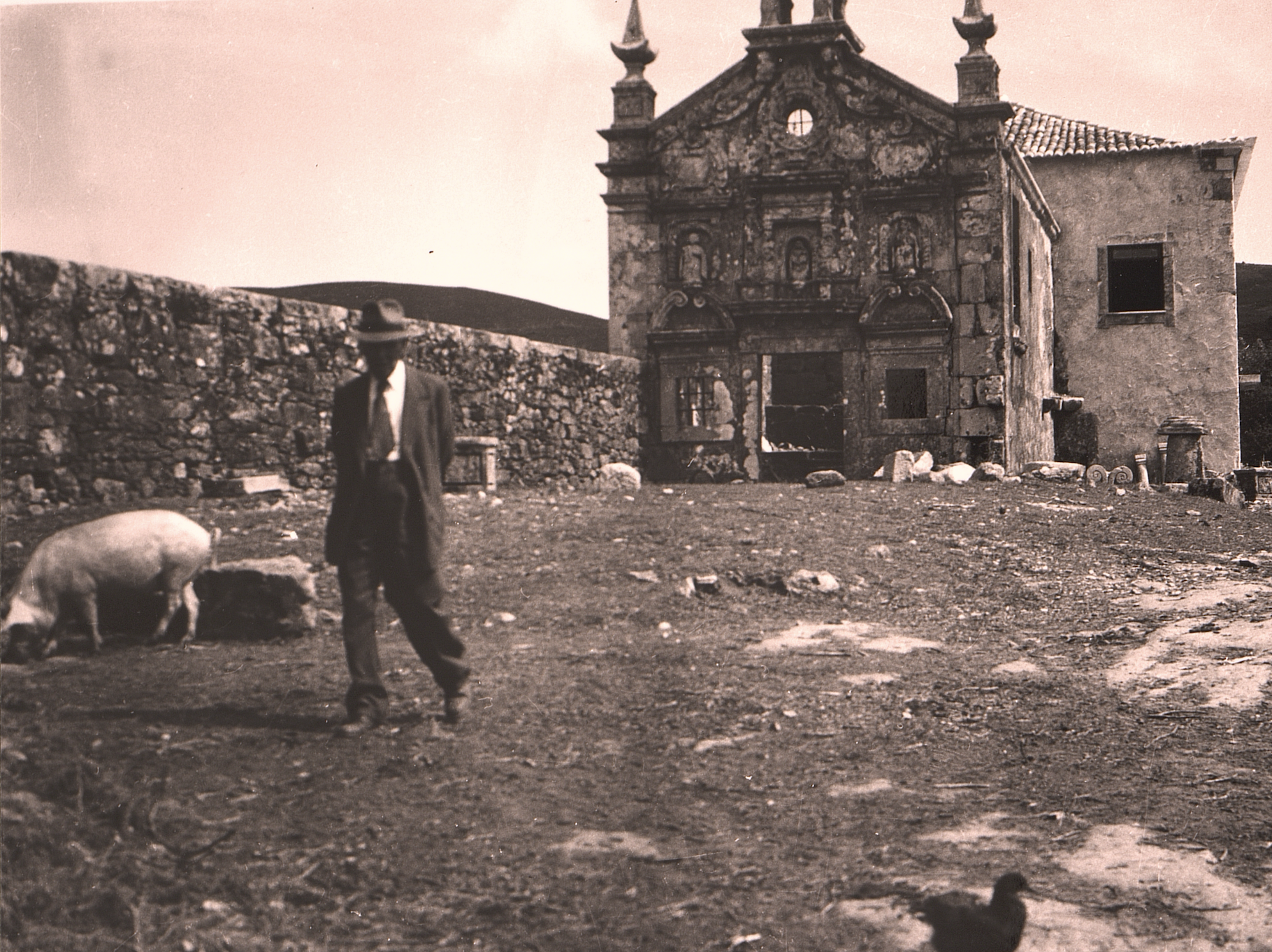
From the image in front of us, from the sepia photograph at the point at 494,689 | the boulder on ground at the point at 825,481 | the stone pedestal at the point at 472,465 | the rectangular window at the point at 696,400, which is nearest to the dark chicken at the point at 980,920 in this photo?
the sepia photograph at the point at 494,689

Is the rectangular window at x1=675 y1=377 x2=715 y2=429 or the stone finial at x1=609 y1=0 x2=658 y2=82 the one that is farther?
the rectangular window at x1=675 y1=377 x2=715 y2=429

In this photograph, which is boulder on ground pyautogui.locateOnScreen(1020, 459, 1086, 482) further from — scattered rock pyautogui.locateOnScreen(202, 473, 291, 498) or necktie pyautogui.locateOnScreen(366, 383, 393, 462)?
necktie pyautogui.locateOnScreen(366, 383, 393, 462)

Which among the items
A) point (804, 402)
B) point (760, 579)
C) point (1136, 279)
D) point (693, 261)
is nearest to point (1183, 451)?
point (1136, 279)

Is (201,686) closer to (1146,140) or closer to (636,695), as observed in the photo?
(636,695)

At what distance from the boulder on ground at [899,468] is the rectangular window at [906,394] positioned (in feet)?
3.91

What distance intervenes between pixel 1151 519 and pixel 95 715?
1093cm

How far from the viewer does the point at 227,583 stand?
3484mm

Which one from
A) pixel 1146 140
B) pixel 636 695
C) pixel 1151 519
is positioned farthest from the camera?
pixel 1146 140

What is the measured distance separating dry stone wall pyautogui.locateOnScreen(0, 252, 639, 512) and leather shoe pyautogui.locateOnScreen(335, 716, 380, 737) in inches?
41.2

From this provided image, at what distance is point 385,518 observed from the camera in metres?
3.32

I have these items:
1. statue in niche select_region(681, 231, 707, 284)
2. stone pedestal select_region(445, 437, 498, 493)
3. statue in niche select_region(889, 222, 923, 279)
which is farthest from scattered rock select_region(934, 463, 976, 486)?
stone pedestal select_region(445, 437, 498, 493)

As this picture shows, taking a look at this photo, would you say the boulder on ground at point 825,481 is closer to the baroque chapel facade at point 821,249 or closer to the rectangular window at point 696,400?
the baroque chapel facade at point 821,249

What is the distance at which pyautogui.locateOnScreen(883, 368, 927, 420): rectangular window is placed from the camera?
17281 mm

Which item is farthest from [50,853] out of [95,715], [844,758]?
[844,758]
